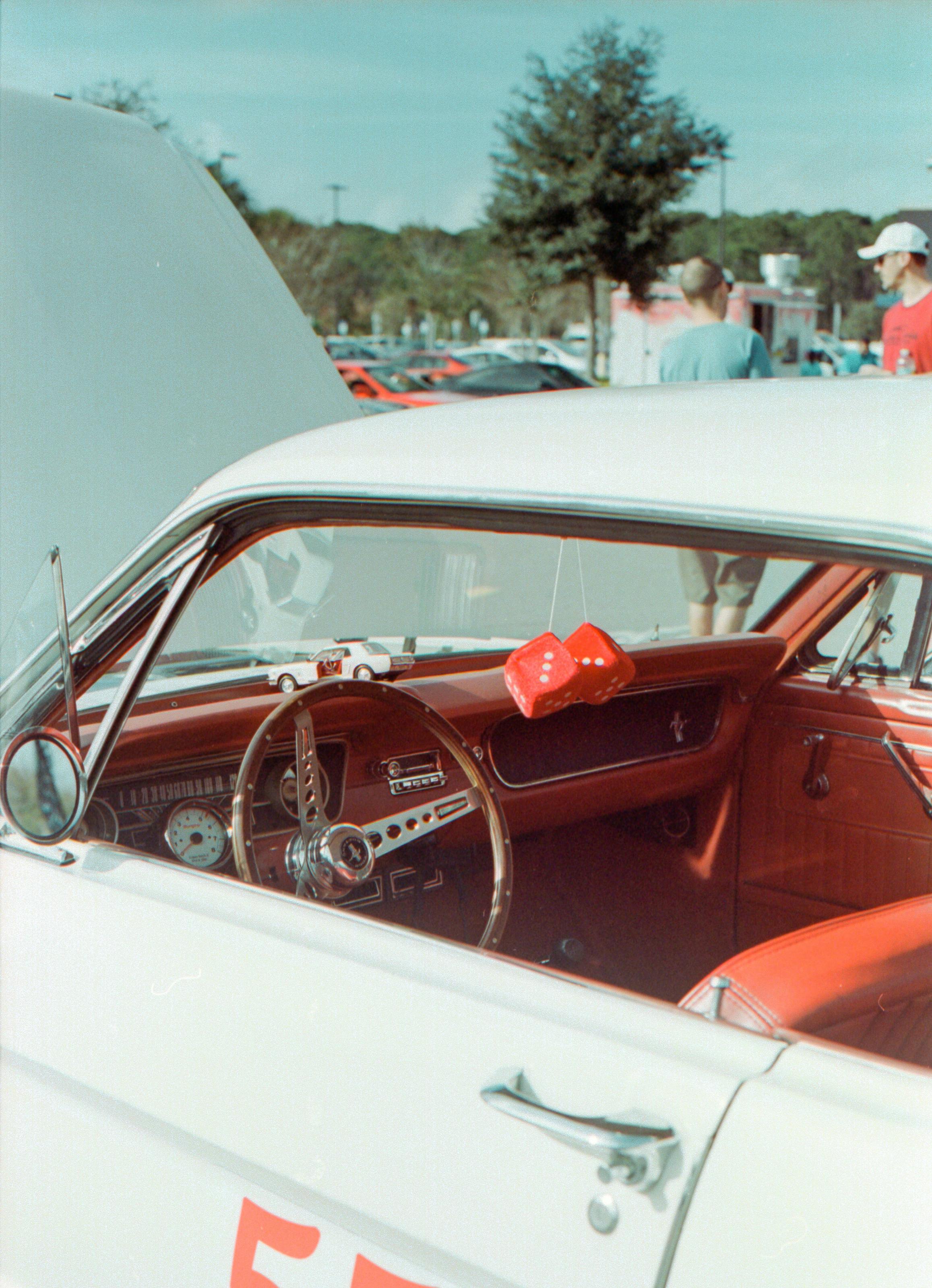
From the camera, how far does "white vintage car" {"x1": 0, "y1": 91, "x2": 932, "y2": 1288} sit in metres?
Result: 1.15

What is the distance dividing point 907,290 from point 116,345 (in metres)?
4.02

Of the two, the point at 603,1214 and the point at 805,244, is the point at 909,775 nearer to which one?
the point at 603,1214

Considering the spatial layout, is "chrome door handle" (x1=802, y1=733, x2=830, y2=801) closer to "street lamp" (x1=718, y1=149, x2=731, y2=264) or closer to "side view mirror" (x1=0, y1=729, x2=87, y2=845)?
"side view mirror" (x1=0, y1=729, x2=87, y2=845)

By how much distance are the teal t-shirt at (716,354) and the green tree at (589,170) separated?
15.1 meters

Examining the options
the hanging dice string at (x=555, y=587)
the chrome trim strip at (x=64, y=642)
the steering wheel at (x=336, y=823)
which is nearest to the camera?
the chrome trim strip at (x=64, y=642)

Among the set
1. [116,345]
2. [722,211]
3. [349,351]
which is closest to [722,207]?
[722,211]

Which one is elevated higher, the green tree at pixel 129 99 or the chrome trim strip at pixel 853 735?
the green tree at pixel 129 99

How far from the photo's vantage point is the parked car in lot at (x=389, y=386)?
61.0ft

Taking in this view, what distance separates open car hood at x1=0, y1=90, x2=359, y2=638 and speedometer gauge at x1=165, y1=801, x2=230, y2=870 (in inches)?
25.4

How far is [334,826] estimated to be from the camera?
1964mm

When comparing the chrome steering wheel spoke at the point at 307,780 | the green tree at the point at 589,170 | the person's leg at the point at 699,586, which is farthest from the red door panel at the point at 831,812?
the green tree at the point at 589,170

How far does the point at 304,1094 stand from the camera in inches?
52.3

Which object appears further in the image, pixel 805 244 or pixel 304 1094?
pixel 805 244

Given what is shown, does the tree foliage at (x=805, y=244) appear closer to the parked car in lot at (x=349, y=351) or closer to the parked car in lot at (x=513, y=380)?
the parked car in lot at (x=513, y=380)
